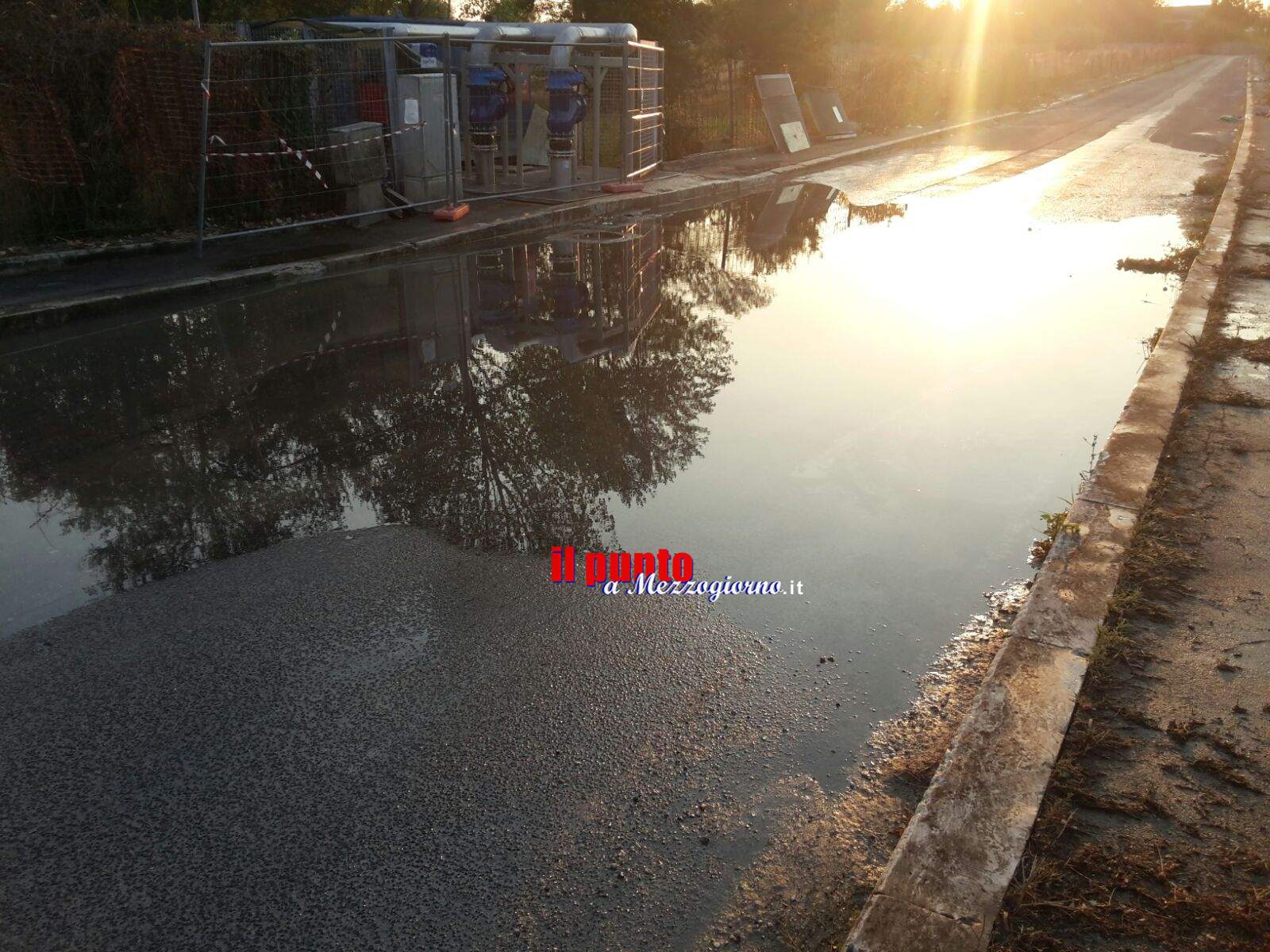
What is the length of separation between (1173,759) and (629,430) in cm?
372

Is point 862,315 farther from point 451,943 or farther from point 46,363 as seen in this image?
point 451,943

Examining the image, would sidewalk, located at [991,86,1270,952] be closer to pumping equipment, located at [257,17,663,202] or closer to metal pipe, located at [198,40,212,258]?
metal pipe, located at [198,40,212,258]

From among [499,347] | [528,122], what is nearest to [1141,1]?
[528,122]

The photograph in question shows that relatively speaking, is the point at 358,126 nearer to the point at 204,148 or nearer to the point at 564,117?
the point at 204,148

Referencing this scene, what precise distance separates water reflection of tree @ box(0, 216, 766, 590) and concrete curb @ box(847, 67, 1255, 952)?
203 centimetres

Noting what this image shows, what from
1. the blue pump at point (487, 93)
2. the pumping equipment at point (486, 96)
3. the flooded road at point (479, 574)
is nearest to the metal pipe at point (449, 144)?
the pumping equipment at point (486, 96)

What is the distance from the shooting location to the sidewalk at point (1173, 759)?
98.6 inches

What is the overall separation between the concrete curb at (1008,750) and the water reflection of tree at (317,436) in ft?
6.68

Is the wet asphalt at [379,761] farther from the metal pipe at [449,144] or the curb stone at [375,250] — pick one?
the metal pipe at [449,144]

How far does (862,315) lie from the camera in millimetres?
8984

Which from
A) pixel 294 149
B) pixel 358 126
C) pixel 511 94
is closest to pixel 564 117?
pixel 511 94

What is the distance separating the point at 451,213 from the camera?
12664 mm

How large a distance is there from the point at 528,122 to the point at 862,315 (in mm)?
10284

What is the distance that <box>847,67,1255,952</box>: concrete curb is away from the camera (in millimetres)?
2496
